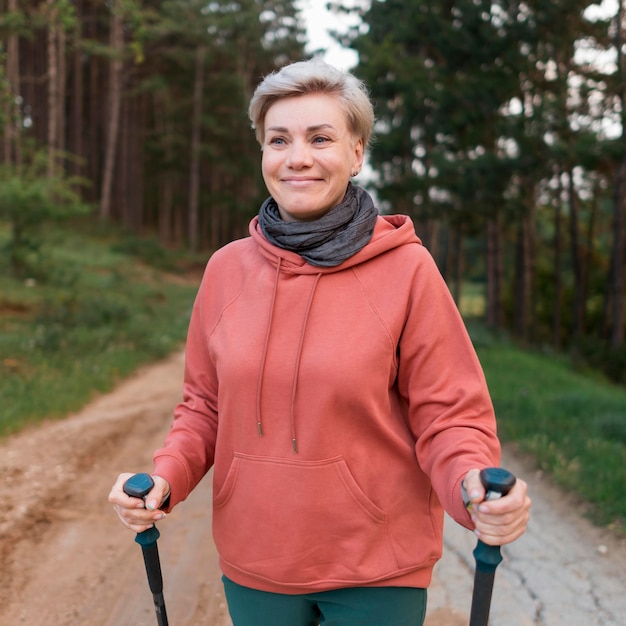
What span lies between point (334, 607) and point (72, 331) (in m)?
9.51

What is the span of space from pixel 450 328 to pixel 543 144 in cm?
1412

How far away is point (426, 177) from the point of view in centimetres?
1919

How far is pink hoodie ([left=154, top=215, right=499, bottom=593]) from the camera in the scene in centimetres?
169

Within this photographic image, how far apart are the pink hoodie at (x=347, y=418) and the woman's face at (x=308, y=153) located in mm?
157

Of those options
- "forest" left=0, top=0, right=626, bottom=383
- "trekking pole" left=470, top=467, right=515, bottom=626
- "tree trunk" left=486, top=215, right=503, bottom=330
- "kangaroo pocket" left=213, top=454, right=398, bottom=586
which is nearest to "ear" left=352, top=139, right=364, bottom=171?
"kangaroo pocket" left=213, top=454, right=398, bottom=586

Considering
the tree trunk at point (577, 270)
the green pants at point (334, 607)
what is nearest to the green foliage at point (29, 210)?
the green pants at point (334, 607)

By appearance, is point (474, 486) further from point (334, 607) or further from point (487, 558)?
point (334, 607)

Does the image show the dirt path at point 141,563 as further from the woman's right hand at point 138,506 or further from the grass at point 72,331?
the woman's right hand at point 138,506

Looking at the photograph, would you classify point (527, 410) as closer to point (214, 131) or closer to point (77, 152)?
point (77, 152)

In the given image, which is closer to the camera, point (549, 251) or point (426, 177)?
point (426, 177)

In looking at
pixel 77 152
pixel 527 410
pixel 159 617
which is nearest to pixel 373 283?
pixel 159 617

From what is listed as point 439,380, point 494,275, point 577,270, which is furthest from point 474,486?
point 577,270

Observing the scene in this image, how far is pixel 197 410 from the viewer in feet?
6.52

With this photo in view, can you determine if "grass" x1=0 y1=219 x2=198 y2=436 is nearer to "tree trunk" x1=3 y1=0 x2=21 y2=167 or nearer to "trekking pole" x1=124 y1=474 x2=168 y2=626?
"tree trunk" x1=3 y1=0 x2=21 y2=167
